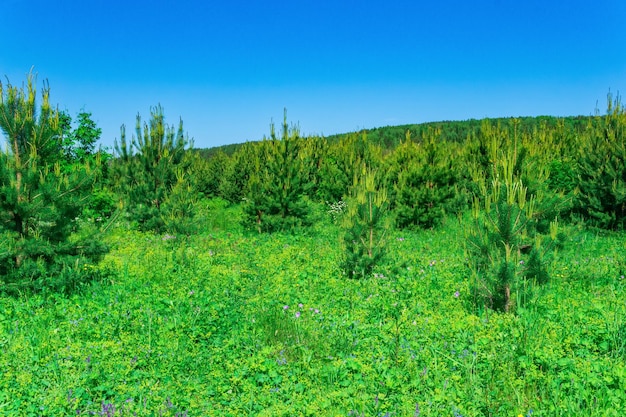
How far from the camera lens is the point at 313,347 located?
18.6ft

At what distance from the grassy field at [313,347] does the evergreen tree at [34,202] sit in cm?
62

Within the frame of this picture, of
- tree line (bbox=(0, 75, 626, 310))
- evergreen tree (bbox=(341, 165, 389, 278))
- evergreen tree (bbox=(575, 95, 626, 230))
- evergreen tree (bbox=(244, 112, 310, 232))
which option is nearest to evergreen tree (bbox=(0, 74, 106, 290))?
tree line (bbox=(0, 75, 626, 310))

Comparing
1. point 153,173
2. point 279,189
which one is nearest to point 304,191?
point 279,189

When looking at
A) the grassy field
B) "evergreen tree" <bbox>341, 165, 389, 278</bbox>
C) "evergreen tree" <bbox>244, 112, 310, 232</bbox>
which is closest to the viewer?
the grassy field

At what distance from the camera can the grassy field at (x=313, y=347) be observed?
427cm

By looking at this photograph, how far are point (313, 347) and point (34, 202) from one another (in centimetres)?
585

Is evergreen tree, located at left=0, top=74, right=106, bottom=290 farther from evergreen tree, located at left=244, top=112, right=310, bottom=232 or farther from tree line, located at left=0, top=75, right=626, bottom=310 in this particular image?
evergreen tree, located at left=244, top=112, right=310, bottom=232

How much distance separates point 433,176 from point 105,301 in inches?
512

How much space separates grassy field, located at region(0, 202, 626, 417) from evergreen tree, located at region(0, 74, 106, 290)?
624 millimetres

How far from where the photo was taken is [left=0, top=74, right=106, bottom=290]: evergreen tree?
7.63 metres

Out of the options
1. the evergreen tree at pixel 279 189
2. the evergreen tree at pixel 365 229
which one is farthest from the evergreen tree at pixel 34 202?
A: the evergreen tree at pixel 279 189

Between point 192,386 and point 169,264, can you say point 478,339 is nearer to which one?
point 192,386

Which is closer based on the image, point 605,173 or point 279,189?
point 605,173

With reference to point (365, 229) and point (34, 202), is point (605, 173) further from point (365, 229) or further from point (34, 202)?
point (34, 202)
